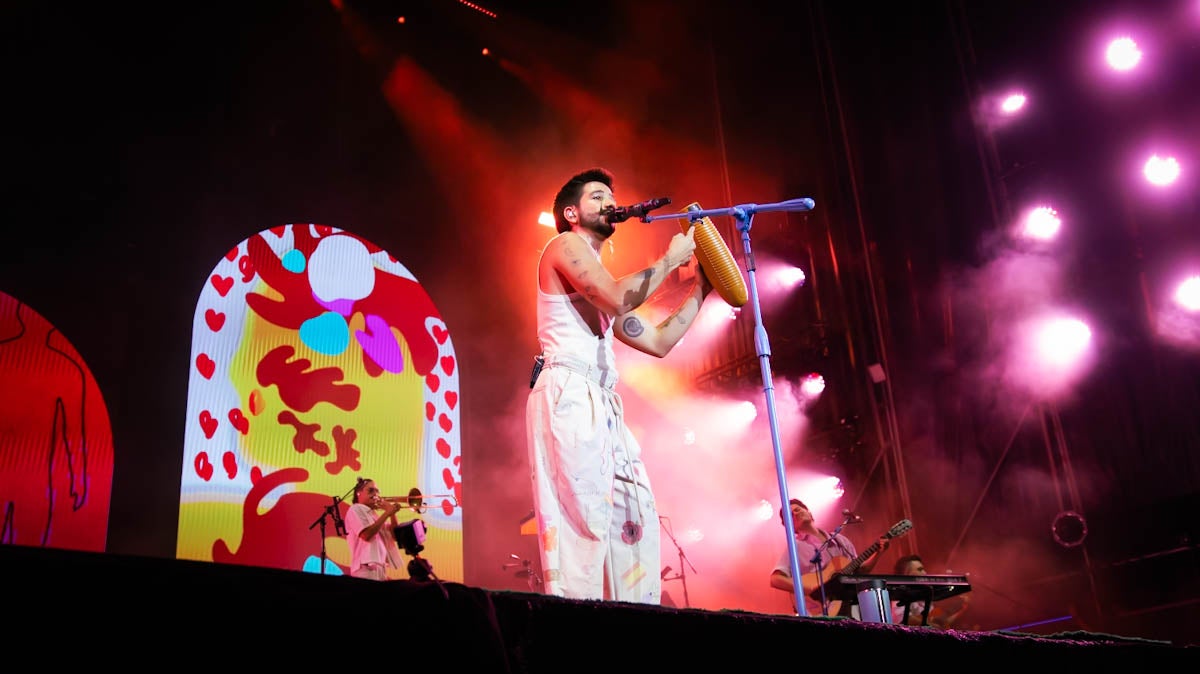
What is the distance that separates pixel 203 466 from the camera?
754cm

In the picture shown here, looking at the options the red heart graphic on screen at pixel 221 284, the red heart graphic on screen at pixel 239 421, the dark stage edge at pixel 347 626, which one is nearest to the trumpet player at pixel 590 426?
the dark stage edge at pixel 347 626

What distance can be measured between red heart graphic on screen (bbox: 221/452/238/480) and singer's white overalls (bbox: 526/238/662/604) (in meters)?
5.61

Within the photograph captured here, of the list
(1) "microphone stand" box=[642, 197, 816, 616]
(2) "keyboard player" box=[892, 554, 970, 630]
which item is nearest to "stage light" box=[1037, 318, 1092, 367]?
(2) "keyboard player" box=[892, 554, 970, 630]

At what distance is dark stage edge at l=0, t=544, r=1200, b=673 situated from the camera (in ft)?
3.84

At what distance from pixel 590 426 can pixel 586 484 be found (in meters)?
0.19

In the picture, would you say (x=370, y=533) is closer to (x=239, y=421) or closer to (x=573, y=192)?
(x=239, y=421)

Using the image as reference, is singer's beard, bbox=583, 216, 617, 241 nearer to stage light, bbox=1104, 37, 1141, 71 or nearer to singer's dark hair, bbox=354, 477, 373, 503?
singer's dark hair, bbox=354, 477, 373, 503

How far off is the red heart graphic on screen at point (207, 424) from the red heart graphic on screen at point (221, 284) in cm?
116

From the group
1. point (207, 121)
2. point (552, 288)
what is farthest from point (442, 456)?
point (552, 288)

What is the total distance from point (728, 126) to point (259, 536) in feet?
22.5

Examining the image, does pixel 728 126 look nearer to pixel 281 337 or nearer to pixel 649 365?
pixel 649 365

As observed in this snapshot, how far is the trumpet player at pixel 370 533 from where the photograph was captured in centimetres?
771

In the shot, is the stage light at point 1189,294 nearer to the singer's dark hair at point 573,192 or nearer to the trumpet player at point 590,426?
the trumpet player at point 590,426

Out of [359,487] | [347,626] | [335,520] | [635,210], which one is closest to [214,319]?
[359,487]
